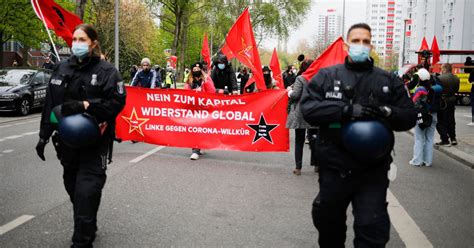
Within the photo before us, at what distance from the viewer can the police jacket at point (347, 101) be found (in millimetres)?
3539

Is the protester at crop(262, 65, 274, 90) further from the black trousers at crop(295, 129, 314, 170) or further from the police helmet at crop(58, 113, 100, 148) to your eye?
the police helmet at crop(58, 113, 100, 148)

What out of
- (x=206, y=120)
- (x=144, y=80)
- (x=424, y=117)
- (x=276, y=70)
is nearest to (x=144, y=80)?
(x=144, y=80)

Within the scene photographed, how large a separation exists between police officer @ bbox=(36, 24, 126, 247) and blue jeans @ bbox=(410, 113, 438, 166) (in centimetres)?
666

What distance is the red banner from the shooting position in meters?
9.29

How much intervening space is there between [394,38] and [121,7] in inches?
6538

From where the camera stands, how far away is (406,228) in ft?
17.8

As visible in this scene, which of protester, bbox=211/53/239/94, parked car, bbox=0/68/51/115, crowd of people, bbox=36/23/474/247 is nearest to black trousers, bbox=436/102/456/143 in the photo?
protester, bbox=211/53/239/94

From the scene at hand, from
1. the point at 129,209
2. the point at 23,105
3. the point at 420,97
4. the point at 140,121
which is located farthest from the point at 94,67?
the point at 23,105

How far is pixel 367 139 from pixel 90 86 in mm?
2219

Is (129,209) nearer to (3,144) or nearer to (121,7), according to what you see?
(3,144)

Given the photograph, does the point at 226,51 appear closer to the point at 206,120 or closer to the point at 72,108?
the point at 206,120

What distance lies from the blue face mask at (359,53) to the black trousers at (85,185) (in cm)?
214

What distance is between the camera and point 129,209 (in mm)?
5871

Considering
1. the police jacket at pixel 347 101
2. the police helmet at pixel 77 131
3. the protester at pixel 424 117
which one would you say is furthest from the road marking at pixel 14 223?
the protester at pixel 424 117
